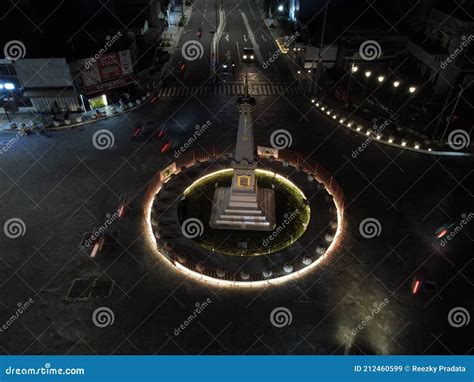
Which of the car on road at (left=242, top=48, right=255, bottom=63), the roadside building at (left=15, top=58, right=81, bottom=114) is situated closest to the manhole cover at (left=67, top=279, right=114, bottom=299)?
the roadside building at (left=15, top=58, right=81, bottom=114)

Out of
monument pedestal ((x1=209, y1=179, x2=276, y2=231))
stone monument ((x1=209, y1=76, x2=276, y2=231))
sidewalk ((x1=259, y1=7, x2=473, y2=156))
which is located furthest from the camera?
sidewalk ((x1=259, y1=7, x2=473, y2=156))

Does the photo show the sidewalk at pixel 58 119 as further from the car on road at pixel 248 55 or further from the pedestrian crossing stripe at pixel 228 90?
the car on road at pixel 248 55

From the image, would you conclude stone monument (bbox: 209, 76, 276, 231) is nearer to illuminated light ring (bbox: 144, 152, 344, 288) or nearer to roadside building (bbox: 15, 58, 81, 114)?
illuminated light ring (bbox: 144, 152, 344, 288)

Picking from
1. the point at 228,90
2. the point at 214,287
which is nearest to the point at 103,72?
the point at 228,90

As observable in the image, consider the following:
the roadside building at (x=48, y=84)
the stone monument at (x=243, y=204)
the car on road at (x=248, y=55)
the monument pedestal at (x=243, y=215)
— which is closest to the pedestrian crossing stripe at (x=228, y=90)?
the car on road at (x=248, y=55)

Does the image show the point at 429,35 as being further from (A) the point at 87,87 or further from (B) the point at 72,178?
(B) the point at 72,178

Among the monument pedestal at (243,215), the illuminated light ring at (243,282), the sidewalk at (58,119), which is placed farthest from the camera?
the sidewalk at (58,119)
